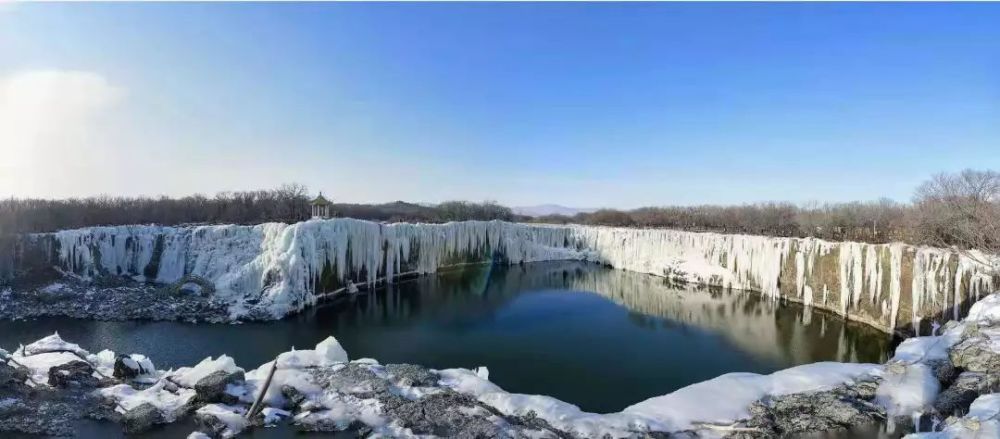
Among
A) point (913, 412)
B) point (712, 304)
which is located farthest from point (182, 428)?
point (712, 304)

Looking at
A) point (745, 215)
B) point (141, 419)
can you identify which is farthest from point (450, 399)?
point (745, 215)

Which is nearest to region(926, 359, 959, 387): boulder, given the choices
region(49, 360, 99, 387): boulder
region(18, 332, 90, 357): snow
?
region(49, 360, 99, 387): boulder

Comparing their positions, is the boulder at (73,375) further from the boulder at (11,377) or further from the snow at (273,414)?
the snow at (273,414)

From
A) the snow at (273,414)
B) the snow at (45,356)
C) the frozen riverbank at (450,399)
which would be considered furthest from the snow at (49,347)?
the snow at (273,414)

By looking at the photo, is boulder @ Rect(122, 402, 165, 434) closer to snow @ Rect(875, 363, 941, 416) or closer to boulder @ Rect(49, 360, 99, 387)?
boulder @ Rect(49, 360, 99, 387)

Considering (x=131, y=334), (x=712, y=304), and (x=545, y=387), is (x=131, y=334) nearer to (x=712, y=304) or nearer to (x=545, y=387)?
(x=545, y=387)

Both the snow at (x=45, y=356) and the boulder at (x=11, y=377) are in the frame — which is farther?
the snow at (x=45, y=356)

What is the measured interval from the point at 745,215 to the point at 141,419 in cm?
4558

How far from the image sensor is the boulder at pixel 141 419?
7402 mm

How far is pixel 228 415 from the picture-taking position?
7.66 meters

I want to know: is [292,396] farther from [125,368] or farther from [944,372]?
[944,372]

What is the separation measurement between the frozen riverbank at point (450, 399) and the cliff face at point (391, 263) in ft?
22.5

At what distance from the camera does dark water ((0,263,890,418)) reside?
12.6 meters

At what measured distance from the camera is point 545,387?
1140cm
